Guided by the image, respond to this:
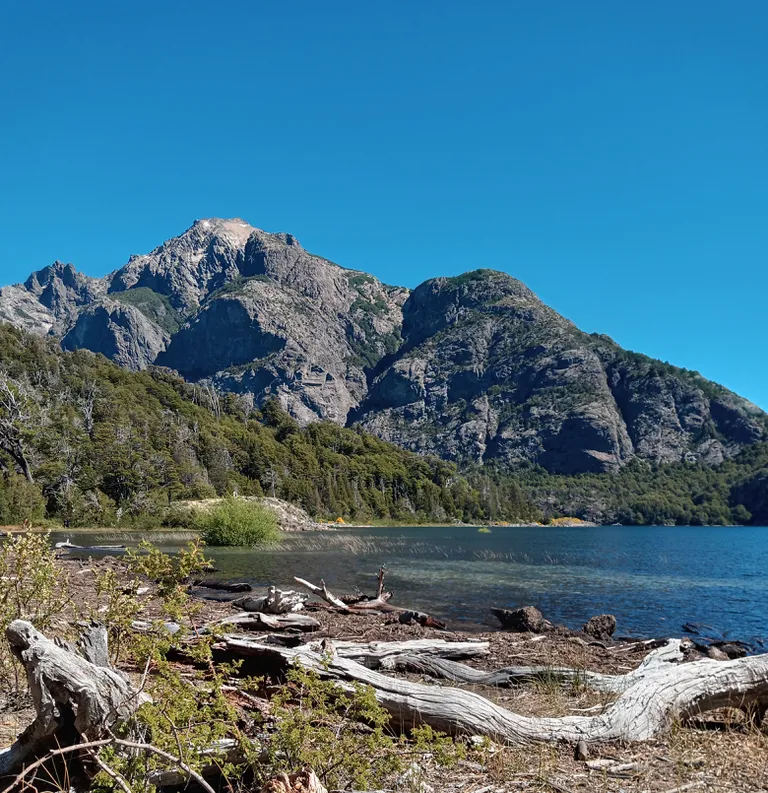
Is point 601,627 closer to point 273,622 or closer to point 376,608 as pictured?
point 376,608

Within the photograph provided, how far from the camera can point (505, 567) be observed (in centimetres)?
4003

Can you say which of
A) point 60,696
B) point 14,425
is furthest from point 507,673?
point 14,425

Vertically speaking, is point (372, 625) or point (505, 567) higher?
point (372, 625)

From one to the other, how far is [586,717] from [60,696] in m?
5.03

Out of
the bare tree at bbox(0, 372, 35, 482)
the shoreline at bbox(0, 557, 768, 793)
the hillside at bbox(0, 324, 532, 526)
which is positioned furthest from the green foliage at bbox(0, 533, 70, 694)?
the bare tree at bbox(0, 372, 35, 482)

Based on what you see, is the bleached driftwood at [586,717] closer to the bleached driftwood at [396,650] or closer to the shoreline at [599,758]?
the shoreline at [599,758]

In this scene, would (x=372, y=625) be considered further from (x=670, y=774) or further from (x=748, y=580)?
(x=748, y=580)

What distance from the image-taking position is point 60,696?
12.9 ft

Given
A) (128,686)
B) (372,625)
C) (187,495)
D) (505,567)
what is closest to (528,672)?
(372,625)

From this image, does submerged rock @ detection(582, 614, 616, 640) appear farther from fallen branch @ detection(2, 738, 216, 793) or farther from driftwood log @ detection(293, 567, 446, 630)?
fallen branch @ detection(2, 738, 216, 793)

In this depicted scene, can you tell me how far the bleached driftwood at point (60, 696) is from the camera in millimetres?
3891

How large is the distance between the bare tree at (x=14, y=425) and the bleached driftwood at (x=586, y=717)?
3278 inches

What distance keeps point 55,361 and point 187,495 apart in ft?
185

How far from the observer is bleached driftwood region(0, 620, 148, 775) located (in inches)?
153
